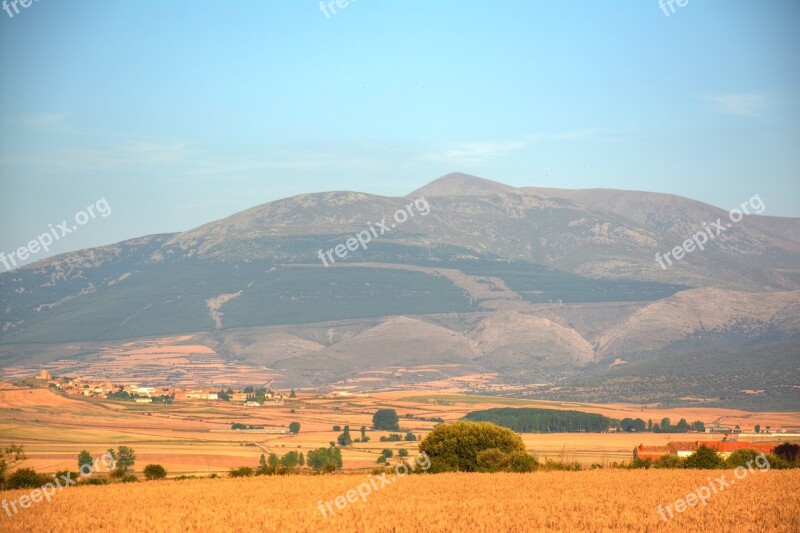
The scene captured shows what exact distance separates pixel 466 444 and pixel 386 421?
11467 centimetres

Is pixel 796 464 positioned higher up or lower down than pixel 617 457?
higher up

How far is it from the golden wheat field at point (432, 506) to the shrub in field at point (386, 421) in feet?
412

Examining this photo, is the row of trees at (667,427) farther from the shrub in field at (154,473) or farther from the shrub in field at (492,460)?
the shrub in field at (154,473)

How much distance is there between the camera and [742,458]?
74375 mm

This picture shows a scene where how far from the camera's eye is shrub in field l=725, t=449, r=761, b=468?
72.0 metres

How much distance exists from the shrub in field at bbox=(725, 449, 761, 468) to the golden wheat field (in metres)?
14.6

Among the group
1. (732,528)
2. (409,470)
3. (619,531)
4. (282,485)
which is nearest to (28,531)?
(282,485)

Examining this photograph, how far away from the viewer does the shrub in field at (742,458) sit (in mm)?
72012

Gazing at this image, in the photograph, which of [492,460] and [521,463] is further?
[492,460]

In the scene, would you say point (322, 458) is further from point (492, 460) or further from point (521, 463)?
point (521, 463)

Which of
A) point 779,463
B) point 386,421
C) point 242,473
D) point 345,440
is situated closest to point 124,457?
point 345,440

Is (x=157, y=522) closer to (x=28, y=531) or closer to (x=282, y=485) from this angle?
(x=28, y=531)

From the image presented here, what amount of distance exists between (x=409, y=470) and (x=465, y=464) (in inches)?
181

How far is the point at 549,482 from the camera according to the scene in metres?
54.3
